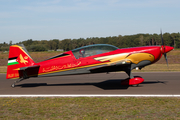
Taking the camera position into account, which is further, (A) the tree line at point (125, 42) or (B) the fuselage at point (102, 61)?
(A) the tree line at point (125, 42)

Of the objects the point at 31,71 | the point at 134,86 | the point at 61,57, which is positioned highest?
the point at 61,57

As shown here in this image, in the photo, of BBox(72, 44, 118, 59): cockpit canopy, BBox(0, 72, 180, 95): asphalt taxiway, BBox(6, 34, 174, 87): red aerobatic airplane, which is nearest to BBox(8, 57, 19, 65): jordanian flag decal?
BBox(6, 34, 174, 87): red aerobatic airplane

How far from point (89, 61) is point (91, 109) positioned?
4644 mm

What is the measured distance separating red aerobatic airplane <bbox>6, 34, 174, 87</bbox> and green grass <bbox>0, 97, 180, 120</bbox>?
3221mm

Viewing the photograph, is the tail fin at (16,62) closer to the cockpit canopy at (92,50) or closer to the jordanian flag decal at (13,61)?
the jordanian flag decal at (13,61)

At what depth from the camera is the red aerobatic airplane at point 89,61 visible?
33.9 feet

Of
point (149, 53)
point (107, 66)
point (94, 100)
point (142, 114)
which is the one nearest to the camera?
point (142, 114)

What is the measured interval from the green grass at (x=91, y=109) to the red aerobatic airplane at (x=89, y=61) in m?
3.22

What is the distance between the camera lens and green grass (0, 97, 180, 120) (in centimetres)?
542

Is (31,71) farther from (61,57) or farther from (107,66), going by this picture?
(107,66)

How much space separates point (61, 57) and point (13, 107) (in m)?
4.81

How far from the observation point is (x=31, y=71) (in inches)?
429

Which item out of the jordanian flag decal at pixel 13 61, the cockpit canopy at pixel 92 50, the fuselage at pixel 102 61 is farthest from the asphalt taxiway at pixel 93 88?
the cockpit canopy at pixel 92 50

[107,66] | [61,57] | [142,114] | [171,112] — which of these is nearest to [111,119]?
[142,114]
